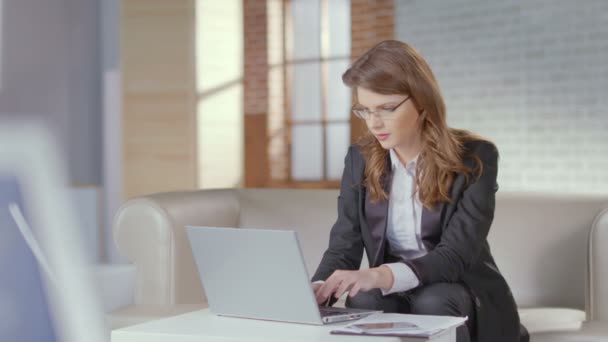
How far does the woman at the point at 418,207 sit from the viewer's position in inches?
81.4

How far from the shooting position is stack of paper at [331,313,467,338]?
162 cm

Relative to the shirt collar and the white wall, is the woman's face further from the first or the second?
the white wall

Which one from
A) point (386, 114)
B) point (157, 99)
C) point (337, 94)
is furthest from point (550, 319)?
point (337, 94)

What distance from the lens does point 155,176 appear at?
652cm

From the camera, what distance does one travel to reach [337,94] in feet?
24.7

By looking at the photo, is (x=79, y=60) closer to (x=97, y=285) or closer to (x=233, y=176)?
(x=97, y=285)

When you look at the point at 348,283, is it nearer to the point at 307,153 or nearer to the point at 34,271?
the point at 34,271

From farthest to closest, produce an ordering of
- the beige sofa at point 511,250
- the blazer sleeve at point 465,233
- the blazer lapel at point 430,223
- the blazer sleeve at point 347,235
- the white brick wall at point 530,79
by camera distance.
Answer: the white brick wall at point 530,79
the beige sofa at point 511,250
the blazer sleeve at point 347,235
the blazer lapel at point 430,223
the blazer sleeve at point 465,233

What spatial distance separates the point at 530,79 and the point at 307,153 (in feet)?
7.37

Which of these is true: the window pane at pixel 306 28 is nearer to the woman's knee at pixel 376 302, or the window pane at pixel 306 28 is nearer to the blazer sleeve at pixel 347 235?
the blazer sleeve at pixel 347 235

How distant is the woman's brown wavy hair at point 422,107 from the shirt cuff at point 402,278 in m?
0.22

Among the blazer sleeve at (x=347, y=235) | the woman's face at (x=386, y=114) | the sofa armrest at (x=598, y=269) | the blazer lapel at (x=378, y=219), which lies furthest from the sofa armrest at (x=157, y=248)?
the sofa armrest at (x=598, y=269)

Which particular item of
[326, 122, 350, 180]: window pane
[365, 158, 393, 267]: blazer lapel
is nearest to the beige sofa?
[365, 158, 393, 267]: blazer lapel

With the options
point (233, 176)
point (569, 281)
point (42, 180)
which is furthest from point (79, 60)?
point (569, 281)
